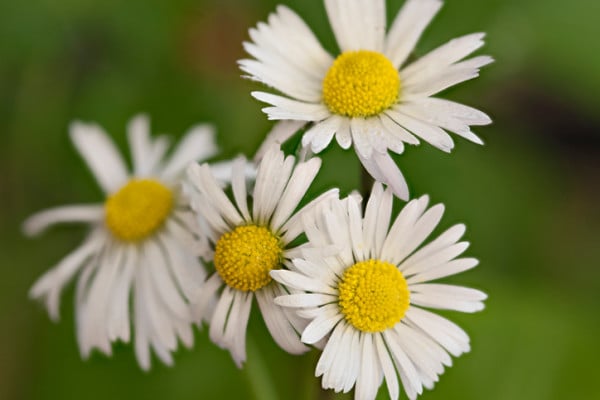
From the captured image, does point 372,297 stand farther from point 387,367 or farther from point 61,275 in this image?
point 61,275

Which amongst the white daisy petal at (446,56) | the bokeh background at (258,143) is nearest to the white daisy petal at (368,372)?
the white daisy petal at (446,56)

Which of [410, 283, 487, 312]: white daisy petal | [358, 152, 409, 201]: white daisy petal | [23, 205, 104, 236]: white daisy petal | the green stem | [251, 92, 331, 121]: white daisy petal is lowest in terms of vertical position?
the green stem

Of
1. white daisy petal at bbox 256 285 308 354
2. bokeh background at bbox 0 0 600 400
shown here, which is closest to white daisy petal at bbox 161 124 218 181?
bokeh background at bbox 0 0 600 400

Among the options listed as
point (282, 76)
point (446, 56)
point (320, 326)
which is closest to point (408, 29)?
point (446, 56)

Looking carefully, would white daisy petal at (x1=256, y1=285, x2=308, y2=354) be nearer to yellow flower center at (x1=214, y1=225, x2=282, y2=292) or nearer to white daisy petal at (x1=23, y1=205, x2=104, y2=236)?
yellow flower center at (x1=214, y1=225, x2=282, y2=292)

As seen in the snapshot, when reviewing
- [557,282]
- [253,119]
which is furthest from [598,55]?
[253,119]

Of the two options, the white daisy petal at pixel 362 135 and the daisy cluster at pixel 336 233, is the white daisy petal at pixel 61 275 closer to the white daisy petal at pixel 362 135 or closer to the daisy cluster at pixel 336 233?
the daisy cluster at pixel 336 233
